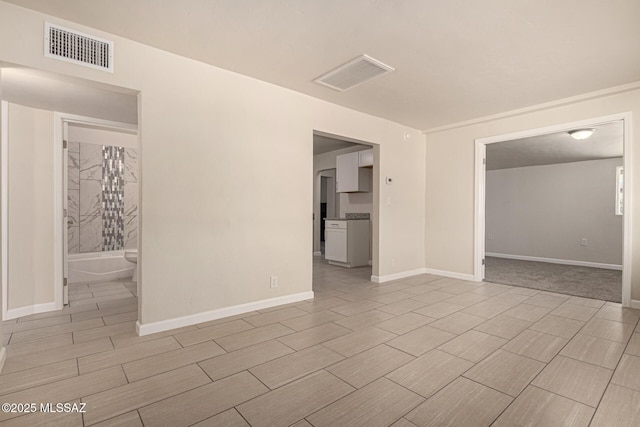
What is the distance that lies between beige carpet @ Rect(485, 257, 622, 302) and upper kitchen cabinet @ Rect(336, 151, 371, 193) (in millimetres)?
2771

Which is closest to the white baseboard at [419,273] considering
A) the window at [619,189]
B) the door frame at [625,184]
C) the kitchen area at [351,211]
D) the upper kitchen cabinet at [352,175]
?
the door frame at [625,184]

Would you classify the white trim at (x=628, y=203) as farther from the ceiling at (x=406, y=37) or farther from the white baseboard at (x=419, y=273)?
the white baseboard at (x=419, y=273)

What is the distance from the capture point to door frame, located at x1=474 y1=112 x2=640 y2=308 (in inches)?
133

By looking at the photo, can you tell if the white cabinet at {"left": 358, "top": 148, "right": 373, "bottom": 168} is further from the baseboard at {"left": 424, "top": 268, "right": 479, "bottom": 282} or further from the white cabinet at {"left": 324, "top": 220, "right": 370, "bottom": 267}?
the baseboard at {"left": 424, "top": 268, "right": 479, "bottom": 282}

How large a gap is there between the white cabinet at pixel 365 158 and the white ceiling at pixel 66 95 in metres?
3.84

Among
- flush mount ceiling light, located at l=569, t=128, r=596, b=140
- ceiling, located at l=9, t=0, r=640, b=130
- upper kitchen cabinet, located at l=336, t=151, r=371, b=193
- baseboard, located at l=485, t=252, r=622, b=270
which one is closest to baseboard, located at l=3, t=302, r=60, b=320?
ceiling, located at l=9, t=0, r=640, b=130

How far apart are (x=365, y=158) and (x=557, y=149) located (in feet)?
11.8

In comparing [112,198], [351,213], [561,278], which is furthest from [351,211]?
[112,198]

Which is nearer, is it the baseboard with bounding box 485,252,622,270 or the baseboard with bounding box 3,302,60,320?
the baseboard with bounding box 3,302,60,320

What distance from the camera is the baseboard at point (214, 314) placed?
2600 millimetres

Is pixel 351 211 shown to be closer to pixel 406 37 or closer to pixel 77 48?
pixel 406 37

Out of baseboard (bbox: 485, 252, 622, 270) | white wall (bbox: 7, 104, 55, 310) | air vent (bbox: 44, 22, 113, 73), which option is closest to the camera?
air vent (bbox: 44, 22, 113, 73)

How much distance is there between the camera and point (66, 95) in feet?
9.82

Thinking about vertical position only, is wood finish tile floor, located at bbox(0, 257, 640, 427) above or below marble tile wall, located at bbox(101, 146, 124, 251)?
below
